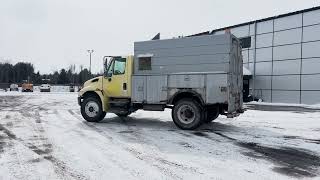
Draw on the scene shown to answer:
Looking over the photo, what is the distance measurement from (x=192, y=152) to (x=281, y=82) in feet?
101

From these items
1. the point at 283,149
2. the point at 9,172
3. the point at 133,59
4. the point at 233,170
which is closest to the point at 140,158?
the point at 233,170

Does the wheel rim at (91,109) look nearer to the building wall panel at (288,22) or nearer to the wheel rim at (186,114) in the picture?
the wheel rim at (186,114)

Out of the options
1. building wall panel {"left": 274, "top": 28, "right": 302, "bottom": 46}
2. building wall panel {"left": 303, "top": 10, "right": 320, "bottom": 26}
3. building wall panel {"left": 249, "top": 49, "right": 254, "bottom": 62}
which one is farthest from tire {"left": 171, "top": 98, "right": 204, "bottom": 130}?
building wall panel {"left": 249, "top": 49, "right": 254, "bottom": 62}

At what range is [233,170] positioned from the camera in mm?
7625

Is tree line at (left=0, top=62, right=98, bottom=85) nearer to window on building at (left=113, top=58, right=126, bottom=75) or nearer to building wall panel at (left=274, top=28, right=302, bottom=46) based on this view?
building wall panel at (left=274, top=28, right=302, bottom=46)

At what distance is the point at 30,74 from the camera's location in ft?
430

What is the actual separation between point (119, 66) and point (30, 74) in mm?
122410

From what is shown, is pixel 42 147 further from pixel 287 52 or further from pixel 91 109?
pixel 287 52

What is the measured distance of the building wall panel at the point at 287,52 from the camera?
36594 mm

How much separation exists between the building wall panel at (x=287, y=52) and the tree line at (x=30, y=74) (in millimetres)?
85396

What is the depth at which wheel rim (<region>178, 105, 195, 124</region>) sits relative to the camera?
1359cm

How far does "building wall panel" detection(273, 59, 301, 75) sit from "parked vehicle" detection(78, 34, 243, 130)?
77.5 ft

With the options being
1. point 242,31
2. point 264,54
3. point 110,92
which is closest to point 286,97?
point 264,54

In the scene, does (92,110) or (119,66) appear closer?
(119,66)
